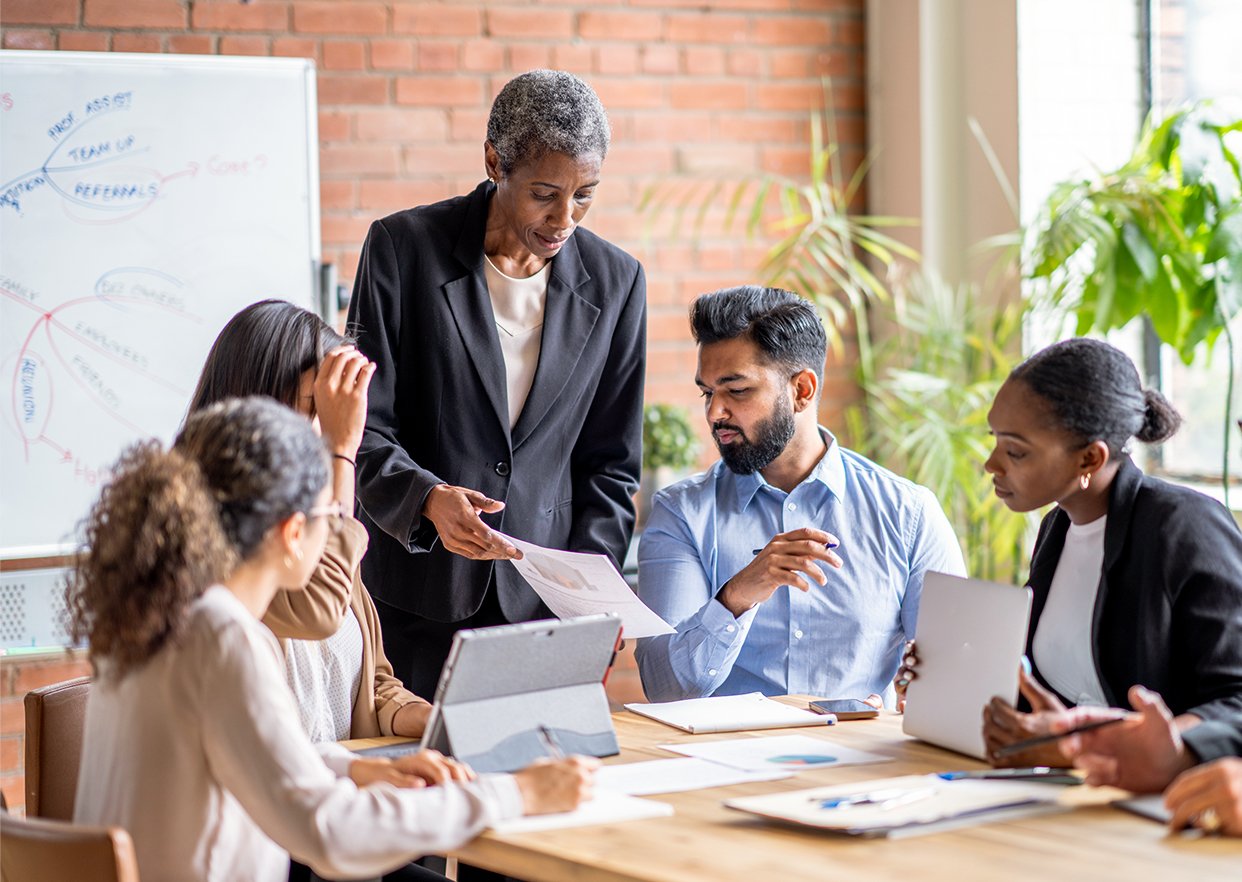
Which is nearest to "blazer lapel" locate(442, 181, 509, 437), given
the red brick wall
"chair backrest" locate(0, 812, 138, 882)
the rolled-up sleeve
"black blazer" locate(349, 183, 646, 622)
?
"black blazer" locate(349, 183, 646, 622)

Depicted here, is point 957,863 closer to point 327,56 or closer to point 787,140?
point 327,56

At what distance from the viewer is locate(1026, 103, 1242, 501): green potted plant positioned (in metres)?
3.15

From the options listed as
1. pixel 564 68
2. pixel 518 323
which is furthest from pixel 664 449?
pixel 518 323

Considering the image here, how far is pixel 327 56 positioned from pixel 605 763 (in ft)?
8.24

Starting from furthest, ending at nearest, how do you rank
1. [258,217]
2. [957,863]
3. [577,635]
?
1. [258,217]
2. [577,635]
3. [957,863]

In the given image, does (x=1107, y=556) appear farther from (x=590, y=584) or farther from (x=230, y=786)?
(x=230, y=786)

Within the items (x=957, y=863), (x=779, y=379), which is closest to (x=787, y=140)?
(x=779, y=379)

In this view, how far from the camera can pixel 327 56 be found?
382cm

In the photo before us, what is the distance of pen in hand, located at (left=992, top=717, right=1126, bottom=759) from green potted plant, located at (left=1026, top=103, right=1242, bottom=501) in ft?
5.09

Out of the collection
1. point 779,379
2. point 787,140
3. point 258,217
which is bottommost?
point 779,379

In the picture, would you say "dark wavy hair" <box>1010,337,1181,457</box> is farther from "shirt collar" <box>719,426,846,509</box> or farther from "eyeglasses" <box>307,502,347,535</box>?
"eyeglasses" <box>307,502,347,535</box>

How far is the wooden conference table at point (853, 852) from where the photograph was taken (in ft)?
4.59

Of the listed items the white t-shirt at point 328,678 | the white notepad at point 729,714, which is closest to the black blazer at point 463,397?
the white t-shirt at point 328,678

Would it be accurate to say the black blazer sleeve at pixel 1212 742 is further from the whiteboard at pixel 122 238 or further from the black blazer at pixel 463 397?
the whiteboard at pixel 122 238
